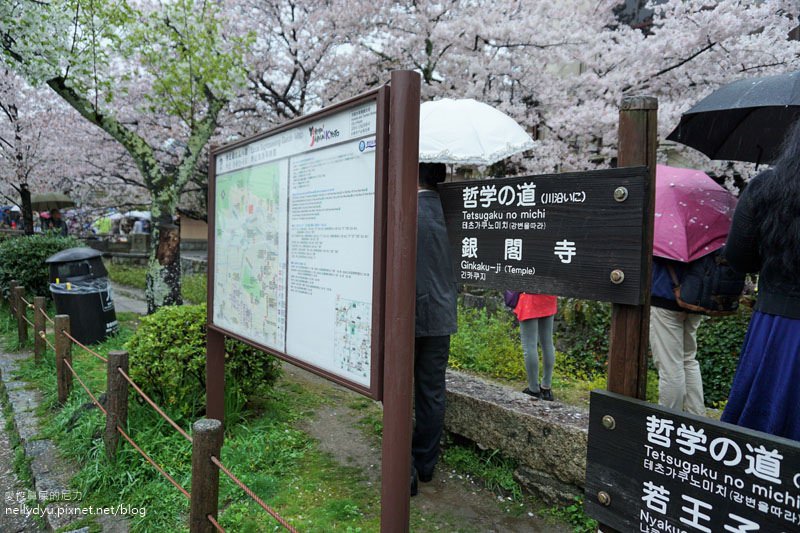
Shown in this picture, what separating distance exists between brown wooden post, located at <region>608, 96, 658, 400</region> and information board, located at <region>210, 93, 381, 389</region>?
34.1 inches

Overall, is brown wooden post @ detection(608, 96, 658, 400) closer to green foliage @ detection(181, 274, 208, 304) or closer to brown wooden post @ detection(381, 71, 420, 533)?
brown wooden post @ detection(381, 71, 420, 533)

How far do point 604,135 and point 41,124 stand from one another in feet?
43.7

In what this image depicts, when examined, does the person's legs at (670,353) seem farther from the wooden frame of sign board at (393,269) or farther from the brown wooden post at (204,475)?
the brown wooden post at (204,475)

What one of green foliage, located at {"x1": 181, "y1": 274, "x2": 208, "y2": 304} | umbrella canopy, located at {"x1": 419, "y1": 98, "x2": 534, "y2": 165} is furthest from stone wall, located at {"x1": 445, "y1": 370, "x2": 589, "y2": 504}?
green foliage, located at {"x1": 181, "y1": 274, "x2": 208, "y2": 304}

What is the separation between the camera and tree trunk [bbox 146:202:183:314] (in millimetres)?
7777

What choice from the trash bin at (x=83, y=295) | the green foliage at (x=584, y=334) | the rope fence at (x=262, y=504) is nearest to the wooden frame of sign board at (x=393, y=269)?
the rope fence at (x=262, y=504)

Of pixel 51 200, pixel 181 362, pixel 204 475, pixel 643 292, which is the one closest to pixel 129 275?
pixel 51 200

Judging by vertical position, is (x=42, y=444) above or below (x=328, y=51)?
below

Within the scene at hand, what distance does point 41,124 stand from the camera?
13.0 metres

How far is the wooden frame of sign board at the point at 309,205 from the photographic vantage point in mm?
1948

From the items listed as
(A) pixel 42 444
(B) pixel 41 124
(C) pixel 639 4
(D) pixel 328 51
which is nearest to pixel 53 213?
(B) pixel 41 124

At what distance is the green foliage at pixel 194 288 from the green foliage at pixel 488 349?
5.93m

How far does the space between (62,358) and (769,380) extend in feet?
17.9

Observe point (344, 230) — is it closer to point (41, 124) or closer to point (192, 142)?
point (192, 142)
